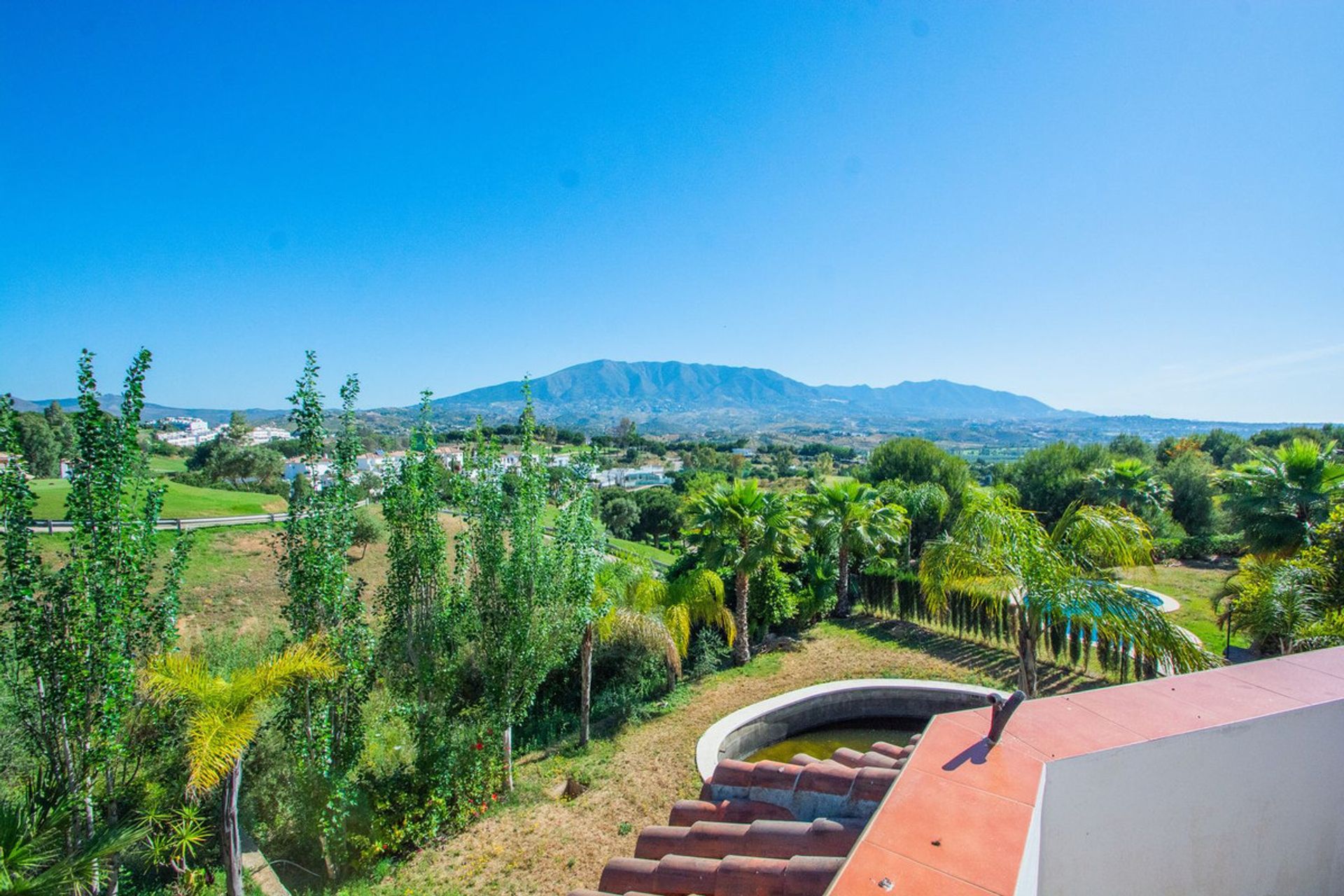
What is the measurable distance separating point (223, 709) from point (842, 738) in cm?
826

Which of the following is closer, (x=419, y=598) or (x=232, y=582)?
(x=419, y=598)

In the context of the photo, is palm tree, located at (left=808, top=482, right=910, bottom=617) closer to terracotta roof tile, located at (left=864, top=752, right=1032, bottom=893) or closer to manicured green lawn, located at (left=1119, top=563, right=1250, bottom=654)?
manicured green lawn, located at (left=1119, top=563, right=1250, bottom=654)

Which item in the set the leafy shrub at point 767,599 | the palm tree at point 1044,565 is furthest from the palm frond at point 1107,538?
the leafy shrub at point 767,599

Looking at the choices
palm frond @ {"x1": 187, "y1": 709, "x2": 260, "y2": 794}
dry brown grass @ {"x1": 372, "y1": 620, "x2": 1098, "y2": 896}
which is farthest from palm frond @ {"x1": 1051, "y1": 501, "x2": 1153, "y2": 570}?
palm frond @ {"x1": 187, "y1": 709, "x2": 260, "y2": 794}

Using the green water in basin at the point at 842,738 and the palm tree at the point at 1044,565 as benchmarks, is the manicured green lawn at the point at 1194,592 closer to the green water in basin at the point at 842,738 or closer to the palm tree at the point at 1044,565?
the palm tree at the point at 1044,565

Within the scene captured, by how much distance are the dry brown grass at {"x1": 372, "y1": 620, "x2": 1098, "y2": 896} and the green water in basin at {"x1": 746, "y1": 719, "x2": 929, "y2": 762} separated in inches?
46.3

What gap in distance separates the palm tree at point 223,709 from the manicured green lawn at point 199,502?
20.1 m

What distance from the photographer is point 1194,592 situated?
18297 mm

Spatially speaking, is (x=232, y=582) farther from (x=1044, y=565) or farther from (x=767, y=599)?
(x=1044, y=565)

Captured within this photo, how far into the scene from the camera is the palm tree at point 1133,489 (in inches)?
872

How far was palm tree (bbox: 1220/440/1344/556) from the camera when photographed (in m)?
10.7

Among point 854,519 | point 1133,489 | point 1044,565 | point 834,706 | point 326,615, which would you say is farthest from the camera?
point 1133,489

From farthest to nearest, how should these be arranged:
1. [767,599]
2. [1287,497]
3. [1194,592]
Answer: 1. [1194,592]
2. [767,599]
3. [1287,497]

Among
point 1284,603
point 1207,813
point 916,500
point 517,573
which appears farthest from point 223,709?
point 916,500
